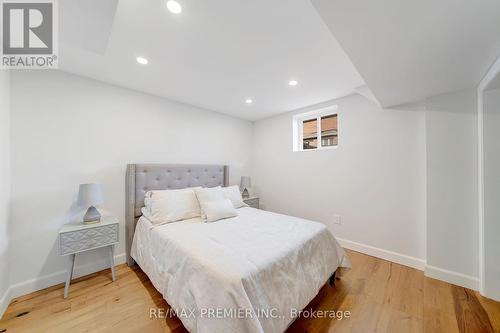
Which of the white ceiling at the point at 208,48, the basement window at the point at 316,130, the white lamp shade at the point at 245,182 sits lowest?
the white lamp shade at the point at 245,182

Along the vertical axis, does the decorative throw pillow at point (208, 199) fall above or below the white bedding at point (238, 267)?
above

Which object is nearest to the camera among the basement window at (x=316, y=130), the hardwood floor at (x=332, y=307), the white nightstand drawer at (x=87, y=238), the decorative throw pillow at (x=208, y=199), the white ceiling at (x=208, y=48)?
the white ceiling at (x=208, y=48)

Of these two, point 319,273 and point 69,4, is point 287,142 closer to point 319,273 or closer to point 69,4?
point 319,273

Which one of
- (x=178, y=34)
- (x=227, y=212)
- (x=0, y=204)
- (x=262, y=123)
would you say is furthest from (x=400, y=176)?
(x=0, y=204)

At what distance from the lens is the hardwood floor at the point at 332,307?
4.58ft

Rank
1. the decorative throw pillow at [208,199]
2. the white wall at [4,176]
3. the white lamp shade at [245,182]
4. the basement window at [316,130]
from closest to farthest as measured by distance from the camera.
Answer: the white wall at [4,176], the decorative throw pillow at [208,199], the basement window at [316,130], the white lamp shade at [245,182]

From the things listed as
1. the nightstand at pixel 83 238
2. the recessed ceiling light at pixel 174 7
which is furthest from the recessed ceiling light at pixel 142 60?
the nightstand at pixel 83 238

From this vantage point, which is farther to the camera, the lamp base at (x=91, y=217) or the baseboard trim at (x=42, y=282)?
the lamp base at (x=91, y=217)

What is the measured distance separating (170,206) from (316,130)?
262cm

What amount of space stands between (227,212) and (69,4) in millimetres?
2100

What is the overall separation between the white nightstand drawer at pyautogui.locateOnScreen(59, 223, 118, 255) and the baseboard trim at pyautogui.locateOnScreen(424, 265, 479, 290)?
3452 millimetres

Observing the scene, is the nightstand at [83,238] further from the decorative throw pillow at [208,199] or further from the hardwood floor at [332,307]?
the decorative throw pillow at [208,199]

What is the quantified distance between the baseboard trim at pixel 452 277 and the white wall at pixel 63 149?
11.6 feet

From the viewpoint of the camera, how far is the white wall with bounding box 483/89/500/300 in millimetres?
1672
